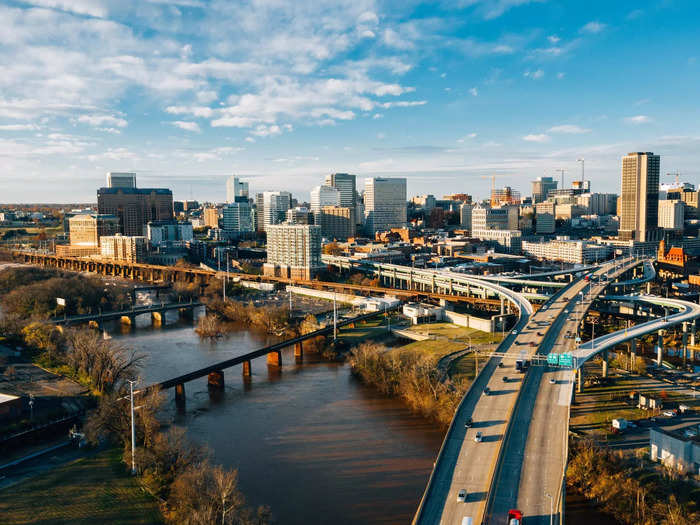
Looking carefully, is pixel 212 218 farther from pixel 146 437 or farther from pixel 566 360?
pixel 566 360

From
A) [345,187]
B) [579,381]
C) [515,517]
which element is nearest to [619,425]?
[579,381]

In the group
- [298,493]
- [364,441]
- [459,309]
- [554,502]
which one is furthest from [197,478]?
[459,309]

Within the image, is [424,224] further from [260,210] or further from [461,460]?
[461,460]

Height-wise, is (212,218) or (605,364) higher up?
(212,218)

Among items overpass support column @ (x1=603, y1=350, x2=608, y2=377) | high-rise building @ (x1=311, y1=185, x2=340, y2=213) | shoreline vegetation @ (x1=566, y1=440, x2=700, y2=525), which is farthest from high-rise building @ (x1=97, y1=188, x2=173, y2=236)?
shoreline vegetation @ (x1=566, y1=440, x2=700, y2=525)

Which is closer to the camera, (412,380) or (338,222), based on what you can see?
(412,380)

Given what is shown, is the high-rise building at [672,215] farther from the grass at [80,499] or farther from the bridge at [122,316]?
the grass at [80,499]

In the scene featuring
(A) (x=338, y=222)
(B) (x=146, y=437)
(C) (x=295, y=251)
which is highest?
(A) (x=338, y=222)

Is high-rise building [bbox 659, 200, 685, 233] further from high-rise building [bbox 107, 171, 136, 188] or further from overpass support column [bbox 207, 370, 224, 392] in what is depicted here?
high-rise building [bbox 107, 171, 136, 188]
